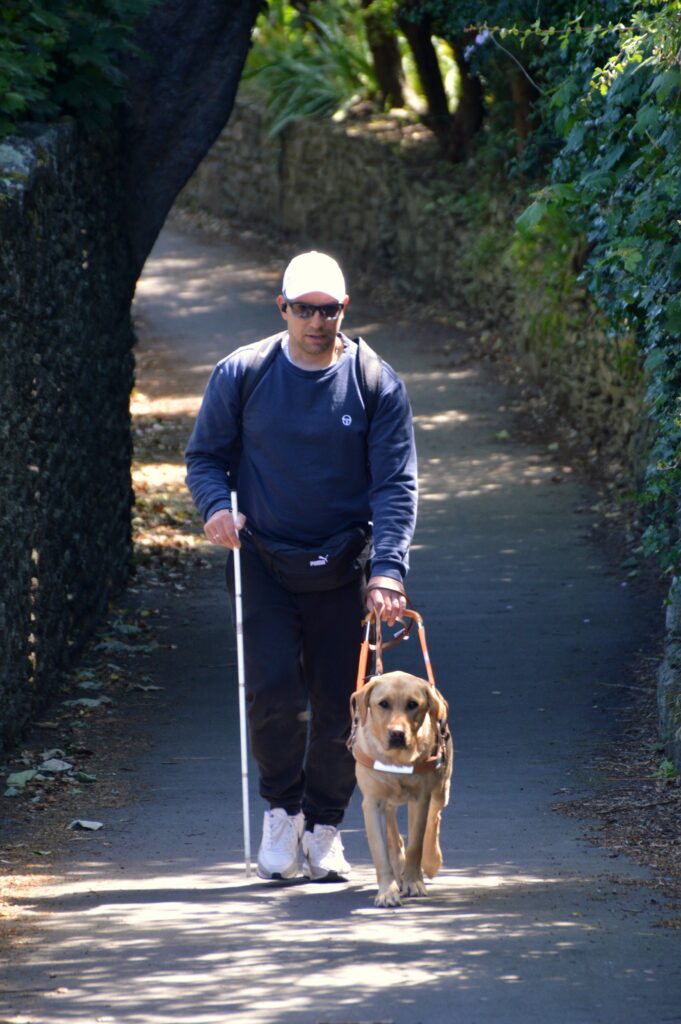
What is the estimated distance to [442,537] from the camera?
12.1 m

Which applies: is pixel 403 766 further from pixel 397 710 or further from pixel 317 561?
pixel 317 561

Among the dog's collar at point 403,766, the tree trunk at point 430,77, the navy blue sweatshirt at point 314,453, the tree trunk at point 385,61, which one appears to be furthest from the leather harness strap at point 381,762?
the tree trunk at point 385,61

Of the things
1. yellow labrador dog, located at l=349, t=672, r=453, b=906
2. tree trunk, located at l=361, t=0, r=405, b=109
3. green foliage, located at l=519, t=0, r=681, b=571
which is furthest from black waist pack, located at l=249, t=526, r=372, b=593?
tree trunk, located at l=361, t=0, r=405, b=109

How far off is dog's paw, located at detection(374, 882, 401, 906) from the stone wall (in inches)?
105

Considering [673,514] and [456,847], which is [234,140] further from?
[456,847]

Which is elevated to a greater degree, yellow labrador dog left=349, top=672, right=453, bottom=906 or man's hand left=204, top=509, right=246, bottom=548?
man's hand left=204, top=509, right=246, bottom=548

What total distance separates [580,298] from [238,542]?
10.3 meters

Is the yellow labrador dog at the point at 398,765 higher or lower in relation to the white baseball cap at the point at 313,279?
lower

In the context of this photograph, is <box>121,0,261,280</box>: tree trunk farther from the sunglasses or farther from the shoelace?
the shoelace

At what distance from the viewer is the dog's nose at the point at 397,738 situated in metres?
4.94

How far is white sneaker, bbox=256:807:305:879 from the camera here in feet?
18.3

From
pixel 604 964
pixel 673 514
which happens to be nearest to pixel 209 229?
pixel 673 514

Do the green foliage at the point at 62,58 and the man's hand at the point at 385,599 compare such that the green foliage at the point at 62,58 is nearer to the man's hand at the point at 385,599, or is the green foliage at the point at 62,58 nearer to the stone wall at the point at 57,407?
the stone wall at the point at 57,407

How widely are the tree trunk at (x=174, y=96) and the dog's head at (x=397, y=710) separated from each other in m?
6.16
